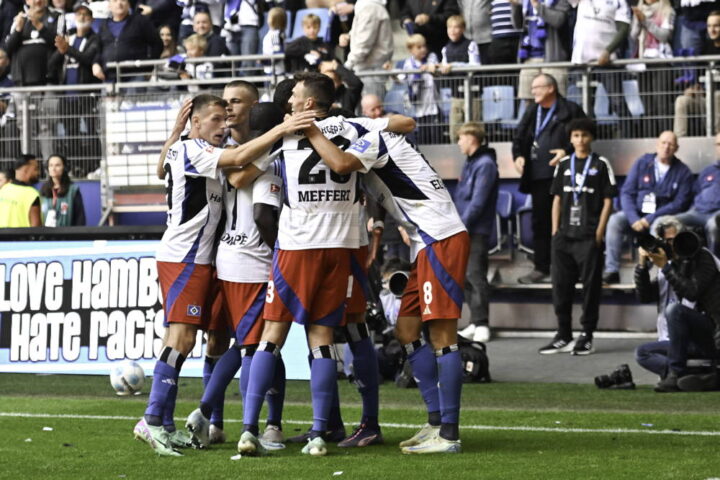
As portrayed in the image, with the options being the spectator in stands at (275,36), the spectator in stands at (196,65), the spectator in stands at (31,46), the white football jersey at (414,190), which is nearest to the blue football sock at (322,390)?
the white football jersey at (414,190)

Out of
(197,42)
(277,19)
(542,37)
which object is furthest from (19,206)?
(542,37)

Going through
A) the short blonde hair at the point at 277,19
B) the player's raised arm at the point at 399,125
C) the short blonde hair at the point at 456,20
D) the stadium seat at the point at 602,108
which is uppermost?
the short blonde hair at the point at 277,19

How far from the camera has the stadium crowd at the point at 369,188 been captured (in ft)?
25.6

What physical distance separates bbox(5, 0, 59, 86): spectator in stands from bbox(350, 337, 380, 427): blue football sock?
469 inches

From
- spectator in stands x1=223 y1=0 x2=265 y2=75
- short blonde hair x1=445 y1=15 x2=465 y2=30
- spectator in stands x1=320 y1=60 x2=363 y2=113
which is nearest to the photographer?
spectator in stands x1=320 y1=60 x2=363 y2=113

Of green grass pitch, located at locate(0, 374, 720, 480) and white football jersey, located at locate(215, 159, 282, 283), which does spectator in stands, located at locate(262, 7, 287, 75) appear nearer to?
green grass pitch, located at locate(0, 374, 720, 480)

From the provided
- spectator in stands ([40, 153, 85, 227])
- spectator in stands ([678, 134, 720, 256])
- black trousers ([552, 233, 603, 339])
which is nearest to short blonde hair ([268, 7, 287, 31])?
spectator in stands ([40, 153, 85, 227])

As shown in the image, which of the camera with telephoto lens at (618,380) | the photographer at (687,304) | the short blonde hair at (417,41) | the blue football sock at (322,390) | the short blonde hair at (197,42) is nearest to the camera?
the blue football sock at (322,390)

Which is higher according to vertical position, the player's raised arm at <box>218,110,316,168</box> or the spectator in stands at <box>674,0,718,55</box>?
the spectator in stands at <box>674,0,718,55</box>

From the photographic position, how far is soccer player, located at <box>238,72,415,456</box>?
25.2 feet

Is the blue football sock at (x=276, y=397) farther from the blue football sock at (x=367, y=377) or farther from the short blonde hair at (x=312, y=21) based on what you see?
the short blonde hair at (x=312, y=21)

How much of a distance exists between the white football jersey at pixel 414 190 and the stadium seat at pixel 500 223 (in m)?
7.82

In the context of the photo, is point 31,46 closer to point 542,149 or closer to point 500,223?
point 500,223

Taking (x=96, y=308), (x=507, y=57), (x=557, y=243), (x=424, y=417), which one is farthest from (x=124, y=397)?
(x=507, y=57)
